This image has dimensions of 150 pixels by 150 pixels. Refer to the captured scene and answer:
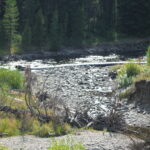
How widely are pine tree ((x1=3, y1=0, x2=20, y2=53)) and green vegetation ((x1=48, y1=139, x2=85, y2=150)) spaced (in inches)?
1521

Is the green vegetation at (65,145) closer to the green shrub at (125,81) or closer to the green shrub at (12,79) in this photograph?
the green shrub at (12,79)

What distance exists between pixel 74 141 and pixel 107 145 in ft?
3.44

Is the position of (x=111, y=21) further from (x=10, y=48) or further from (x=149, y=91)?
(x=149, y=91)

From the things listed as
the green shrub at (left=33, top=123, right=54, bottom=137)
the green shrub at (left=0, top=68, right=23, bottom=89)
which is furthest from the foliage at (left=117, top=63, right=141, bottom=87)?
the green shrub at (left=33, top=123, right=54, bottom=137)

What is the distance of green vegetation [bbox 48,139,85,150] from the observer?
12617 mm

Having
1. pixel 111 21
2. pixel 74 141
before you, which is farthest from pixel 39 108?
pixel 111 21

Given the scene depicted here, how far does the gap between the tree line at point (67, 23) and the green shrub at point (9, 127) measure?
3612 centimetres

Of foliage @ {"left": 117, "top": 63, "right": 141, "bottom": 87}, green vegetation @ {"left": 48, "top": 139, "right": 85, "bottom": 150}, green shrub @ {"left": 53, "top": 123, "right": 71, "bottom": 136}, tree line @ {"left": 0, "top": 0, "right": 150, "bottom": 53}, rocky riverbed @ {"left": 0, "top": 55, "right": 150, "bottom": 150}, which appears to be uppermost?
tree line @ {"left": 0, "top": 0, "right": 150, "bottom": 53}

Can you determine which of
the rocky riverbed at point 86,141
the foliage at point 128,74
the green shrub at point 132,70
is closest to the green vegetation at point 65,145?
the rocky riverbed at point 86,141

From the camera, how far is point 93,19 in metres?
68.6

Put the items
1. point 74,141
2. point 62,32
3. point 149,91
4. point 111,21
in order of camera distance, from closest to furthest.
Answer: point 74,141, point 149,91, point 62,32, point 111,21

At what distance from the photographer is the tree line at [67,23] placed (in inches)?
2125

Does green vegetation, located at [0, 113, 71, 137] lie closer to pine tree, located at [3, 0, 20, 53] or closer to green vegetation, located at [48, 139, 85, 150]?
green vegetation, located at [48, 139, 85, 150]

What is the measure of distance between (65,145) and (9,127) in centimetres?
344
